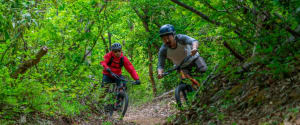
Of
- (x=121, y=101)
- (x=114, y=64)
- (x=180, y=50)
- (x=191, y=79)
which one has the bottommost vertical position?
(x=121, y=101)

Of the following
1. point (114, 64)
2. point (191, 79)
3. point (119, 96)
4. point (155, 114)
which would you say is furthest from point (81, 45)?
point (155, 114)

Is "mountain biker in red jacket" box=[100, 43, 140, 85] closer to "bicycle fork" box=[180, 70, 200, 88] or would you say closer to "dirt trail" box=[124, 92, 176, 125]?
"dirt trail" box=[124, 92, 176, 125]

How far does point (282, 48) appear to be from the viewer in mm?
3186

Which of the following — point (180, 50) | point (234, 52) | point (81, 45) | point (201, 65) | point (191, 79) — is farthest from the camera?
point (81, 45)

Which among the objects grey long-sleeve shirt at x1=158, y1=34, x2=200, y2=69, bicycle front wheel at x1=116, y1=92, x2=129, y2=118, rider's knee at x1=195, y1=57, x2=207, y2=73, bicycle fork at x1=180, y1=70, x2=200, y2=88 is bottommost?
bicycle front wheel at x1=116, y1=92, x2=129, y2=118

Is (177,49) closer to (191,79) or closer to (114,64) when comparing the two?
(191,79)

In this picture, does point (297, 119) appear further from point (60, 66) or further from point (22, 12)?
point (60, 66)

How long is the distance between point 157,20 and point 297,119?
1282 centimetres

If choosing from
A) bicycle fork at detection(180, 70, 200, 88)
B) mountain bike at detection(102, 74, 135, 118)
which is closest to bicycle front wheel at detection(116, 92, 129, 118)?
mountain bike at detection(102, 74, 135, 118)

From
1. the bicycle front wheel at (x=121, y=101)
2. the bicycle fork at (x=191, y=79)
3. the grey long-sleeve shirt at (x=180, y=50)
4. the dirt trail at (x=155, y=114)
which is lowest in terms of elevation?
the dirt trail at (x=155, y=114)

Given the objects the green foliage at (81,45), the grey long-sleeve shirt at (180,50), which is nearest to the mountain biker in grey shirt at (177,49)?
the grey long-sleeve shirt at (180,50)

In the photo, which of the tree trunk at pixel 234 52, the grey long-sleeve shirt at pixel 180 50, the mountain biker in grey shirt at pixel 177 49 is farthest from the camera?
the grey long-sleeve shirt at pixel 180 50

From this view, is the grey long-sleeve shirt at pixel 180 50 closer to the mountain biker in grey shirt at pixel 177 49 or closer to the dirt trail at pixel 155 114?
the mountain biker in grey shirt at pixel 177 49

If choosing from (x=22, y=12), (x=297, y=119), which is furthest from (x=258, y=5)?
(x=22, y=12)
